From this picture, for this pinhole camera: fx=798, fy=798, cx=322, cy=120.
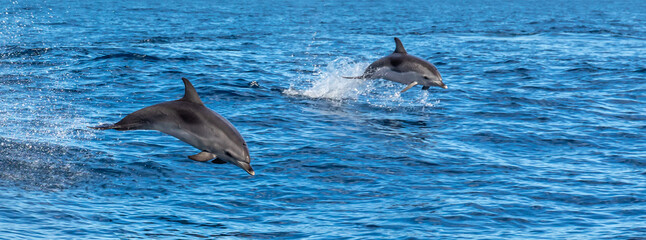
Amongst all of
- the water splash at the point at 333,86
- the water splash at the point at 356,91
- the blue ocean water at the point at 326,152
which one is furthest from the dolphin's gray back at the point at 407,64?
the water splash at the point at 333,86

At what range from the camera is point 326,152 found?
1641 centimetres

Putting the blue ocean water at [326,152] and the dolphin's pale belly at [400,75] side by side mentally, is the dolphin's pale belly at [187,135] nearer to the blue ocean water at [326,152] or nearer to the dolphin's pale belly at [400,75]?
the blue ocean water at [326,152]

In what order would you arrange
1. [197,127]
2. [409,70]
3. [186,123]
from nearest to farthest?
1. [197,127]
2. [186,123]
3. [409,70]

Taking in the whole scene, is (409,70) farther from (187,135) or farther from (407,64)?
(187,135)

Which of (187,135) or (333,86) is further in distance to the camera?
(333,86)

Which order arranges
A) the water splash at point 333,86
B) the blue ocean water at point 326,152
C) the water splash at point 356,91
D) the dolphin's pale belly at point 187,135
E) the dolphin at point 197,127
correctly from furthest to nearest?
the water splash at point 333,86 → the water splash at point 356,91 → the blue ocean water at point 326,152 → the dolphin's pale belly at point 187,135 → the dolphin at point 197,127

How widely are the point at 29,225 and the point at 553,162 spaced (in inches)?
390

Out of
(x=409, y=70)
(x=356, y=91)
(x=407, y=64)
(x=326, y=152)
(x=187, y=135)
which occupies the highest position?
(x=407, y=64)

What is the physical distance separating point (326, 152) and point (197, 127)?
790cm

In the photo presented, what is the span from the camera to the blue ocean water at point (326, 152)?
1218 cm

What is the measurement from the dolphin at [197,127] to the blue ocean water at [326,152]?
2968 millimetres

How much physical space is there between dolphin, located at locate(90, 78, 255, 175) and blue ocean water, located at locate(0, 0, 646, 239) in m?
2.97

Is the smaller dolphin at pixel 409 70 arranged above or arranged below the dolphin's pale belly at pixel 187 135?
above

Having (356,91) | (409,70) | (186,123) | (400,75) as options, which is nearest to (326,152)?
(400,75)
